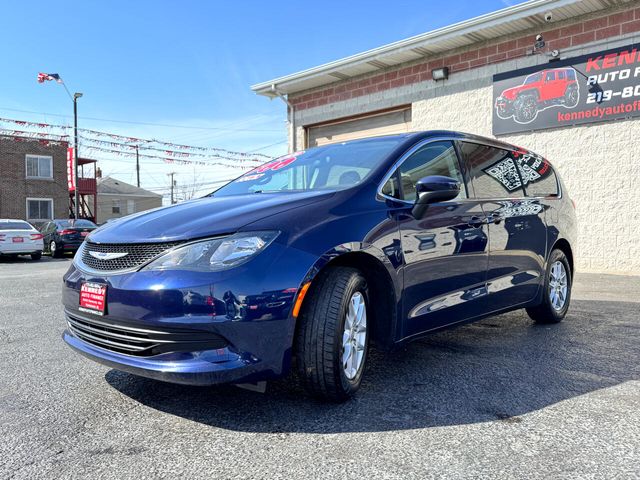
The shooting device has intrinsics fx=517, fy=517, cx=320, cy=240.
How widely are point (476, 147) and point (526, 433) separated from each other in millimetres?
2358

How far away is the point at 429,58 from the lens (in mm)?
10773

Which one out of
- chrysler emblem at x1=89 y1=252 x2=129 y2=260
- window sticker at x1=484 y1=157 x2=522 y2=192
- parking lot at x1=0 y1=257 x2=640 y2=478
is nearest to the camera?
parking lot at x1=0 y1=257 x2=640 y2=478

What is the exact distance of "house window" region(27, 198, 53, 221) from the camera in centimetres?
2998

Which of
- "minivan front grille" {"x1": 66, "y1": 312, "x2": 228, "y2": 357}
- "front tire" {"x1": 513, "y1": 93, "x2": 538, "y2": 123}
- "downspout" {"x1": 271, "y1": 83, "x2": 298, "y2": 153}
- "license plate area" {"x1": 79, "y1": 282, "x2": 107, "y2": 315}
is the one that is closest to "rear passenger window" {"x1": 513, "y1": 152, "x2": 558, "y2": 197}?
"minivan front grille" {"x1": 66, "y1": 312, "x2": 228, "y2": 357}

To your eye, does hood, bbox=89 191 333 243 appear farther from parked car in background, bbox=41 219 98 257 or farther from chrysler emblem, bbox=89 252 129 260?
parked car in background, bbox=41 219 98 257

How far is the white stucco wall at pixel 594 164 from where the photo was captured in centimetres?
855

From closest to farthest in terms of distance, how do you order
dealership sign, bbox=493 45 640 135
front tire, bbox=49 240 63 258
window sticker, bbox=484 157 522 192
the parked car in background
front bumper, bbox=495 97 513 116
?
window sticker, bbox=484 157 522 192, dealership sign, bbox=493 45 640 135, front bumper, bbox=495 97 513 116, the parked car in background, front tire, bbox=49 240 63 258

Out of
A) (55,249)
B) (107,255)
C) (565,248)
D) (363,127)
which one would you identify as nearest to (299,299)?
(107,255)

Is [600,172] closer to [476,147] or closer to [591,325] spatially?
[591,325]

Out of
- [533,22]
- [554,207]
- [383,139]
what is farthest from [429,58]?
[383,139]

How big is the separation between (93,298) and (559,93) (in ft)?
29.1

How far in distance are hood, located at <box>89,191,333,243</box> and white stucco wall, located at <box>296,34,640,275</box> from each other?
24.9ft

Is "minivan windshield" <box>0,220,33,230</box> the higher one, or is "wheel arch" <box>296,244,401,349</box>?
"minivan windshield" <box>0,220,33,230</box>

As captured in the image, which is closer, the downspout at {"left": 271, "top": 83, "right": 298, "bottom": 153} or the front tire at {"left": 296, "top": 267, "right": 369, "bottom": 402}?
the front tire at {"left": 296, "top": 267, "right": 369, "bottom": 402}
